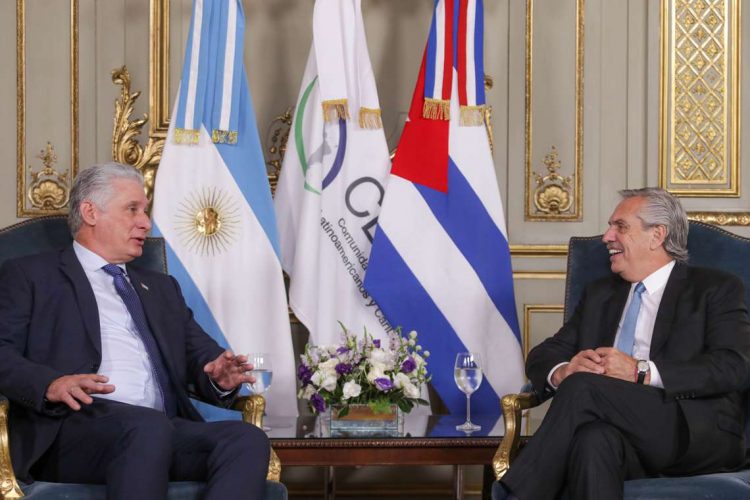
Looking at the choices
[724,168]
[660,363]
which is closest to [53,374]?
[660,363]

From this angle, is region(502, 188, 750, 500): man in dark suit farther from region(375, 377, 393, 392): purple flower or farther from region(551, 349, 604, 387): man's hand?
region(375, 377, 393, 392): purple flower

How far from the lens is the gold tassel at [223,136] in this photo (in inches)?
169

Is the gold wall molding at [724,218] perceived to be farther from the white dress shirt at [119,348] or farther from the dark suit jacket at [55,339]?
the white dress shirt at [119,348]

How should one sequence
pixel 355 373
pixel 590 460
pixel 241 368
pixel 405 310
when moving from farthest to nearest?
pixel 405 310 < pixel 355 373 < pixel 241 368 < pixel 590 460

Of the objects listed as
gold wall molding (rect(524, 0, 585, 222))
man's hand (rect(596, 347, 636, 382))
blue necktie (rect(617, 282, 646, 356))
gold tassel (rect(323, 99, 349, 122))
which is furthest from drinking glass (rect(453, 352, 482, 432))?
gold wall molding (rect(524, 0, 585, 222))

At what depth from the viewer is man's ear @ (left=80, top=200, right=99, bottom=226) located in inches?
134

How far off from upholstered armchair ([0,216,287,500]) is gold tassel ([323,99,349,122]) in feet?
3.12

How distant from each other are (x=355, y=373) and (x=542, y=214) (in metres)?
1.66

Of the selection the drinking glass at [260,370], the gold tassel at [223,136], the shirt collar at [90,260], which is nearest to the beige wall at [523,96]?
the gold tassel at [223,136]

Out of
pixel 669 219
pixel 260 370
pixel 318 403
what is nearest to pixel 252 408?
pixel 260 370

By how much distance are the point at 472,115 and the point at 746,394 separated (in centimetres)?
157

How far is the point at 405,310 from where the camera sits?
4.31 m

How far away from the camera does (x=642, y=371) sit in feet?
10.4

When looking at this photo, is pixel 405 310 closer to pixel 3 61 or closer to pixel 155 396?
pixel 155 396
